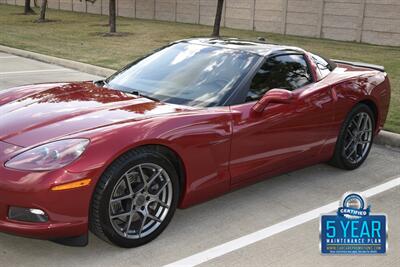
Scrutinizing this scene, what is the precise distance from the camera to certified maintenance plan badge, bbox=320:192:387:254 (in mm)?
3625

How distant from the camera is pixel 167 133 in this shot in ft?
11.5

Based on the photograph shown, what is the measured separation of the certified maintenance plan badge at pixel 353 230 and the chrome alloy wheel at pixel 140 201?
1.16 meters

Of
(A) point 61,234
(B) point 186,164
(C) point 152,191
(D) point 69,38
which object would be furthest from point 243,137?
Result: (D) point 69,38

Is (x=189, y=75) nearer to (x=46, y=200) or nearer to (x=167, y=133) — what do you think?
(x=167, y=133)

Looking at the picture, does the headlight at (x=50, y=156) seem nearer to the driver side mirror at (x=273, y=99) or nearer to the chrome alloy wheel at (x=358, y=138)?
the driver side mirror at (x=273, y=99)

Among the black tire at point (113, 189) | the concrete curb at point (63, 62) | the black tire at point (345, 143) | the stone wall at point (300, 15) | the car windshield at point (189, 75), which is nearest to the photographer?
the black tire at point (113, 189)

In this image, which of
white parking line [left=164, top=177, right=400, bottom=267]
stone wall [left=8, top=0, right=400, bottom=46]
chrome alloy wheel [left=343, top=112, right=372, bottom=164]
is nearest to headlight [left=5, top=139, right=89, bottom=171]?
white parking line [left=164, top=177, right=400, bottom=267]

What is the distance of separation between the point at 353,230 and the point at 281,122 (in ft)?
3.39

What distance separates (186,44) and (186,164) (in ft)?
5.32

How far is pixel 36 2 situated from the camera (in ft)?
109

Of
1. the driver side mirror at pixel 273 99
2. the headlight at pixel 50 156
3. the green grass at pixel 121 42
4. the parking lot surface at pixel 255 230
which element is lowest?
the parking lot surface at pixel 255 230

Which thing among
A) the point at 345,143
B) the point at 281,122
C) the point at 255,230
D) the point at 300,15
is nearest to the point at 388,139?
the point at 345,143

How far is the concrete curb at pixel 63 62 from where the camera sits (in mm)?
10484

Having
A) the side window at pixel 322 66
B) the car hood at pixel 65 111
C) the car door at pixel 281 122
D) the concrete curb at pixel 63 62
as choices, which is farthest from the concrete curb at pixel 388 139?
the concrete curb at pixel 63 62
